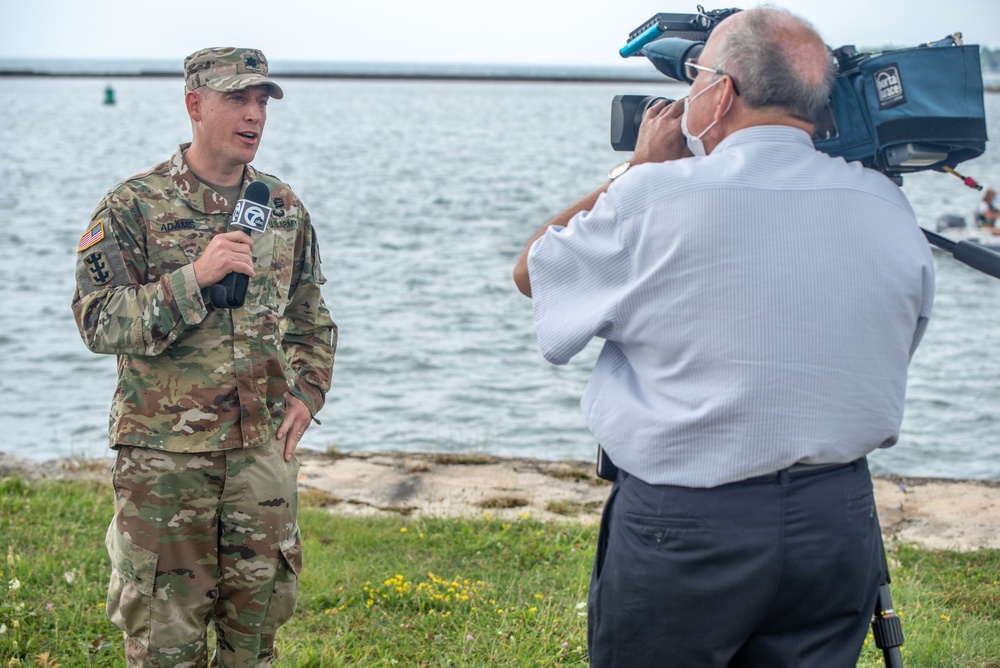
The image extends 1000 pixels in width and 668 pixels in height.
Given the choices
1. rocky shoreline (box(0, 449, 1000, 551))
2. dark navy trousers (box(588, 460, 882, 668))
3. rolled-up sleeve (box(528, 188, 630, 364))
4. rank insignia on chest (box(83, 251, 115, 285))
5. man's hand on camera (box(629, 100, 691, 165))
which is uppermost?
man's hand on camera (box(629, 100, 691, 165))

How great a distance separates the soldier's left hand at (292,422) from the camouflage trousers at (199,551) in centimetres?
4

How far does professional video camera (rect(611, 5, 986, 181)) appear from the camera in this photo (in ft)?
7.72

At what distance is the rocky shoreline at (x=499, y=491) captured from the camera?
5773mm

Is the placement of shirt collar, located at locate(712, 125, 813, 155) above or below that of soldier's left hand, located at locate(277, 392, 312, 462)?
above

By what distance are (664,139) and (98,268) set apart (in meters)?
1.84

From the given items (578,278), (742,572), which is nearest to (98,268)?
(578,278)

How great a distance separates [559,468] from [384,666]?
11.1 feet

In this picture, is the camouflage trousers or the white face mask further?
the camouflage trousers

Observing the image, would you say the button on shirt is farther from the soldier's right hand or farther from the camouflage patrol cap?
the camouflage patrol cap

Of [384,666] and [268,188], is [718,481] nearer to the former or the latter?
[268,188]

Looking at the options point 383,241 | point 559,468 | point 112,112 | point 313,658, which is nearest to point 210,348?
point 313,658

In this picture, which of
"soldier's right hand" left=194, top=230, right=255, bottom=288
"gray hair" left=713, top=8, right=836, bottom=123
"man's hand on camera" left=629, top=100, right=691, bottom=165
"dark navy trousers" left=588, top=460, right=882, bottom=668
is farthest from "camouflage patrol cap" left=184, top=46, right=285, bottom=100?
"dark navy trousers" left=588, top=460, right=882, bottom=668

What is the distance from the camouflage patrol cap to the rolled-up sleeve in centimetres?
147

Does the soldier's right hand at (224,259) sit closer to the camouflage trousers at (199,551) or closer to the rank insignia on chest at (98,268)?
the rank insignia on chest at (98,268)
